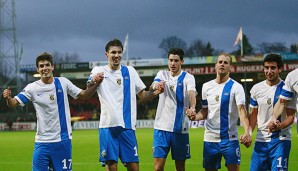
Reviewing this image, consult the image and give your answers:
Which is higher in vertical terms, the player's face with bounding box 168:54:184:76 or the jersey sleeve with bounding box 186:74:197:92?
the player's face with bounding box 168:54:184:76

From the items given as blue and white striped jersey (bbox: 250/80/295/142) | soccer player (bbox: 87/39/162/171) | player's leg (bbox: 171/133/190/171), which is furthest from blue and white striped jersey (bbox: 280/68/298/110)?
player's leg (bbox: 171/133/190/171)

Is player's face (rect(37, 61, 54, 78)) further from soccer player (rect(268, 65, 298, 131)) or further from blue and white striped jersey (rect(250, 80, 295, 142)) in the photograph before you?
soccer player (rect(268, 65, 298, 131))

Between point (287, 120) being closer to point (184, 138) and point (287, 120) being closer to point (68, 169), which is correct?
point (184, 138)

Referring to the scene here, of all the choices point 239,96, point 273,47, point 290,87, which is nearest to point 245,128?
point 239,96

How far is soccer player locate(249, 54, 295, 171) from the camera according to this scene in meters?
7.07

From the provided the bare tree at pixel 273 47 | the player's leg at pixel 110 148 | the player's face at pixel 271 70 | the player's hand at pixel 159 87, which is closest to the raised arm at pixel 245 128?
the player's face at pixel 271 70

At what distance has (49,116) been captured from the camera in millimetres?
7516

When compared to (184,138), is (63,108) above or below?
above

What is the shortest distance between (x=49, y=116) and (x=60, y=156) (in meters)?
0.64

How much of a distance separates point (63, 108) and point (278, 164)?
333cm

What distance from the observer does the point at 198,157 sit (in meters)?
15.8

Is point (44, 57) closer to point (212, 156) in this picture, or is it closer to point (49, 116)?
point (49, 116)

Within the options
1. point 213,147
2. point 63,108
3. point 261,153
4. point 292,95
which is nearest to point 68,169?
point 63,108

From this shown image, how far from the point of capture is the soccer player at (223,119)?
7852 mm
